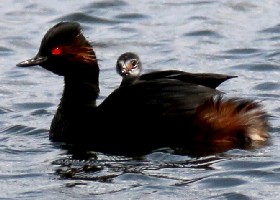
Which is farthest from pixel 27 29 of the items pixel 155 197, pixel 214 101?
pixel 155 197

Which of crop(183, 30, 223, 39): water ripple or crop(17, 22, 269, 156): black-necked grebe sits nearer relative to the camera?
crop(17, 22, 269, 156): black-necked grebe

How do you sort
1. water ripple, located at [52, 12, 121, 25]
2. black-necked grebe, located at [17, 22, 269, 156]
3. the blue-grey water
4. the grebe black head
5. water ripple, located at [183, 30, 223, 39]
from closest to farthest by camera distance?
the blue-grey water < black-necked grebe, located at [17, 22, 269, 156] < the grebe black head < water ripple, located at [183, 30, 223, 39] < water ripple, located at [52, 12, 121, 25]

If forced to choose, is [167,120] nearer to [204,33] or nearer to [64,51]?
[64,51]

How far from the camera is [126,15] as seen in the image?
49.4 ft

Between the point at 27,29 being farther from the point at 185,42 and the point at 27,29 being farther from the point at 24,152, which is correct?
the point at 24,152

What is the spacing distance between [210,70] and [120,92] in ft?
9.76

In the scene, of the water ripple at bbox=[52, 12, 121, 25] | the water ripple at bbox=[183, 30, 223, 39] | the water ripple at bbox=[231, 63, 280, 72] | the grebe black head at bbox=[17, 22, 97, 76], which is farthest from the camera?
the water ripple at bbox=[52, 12, 121, 25]

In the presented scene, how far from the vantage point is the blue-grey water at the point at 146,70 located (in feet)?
26.6

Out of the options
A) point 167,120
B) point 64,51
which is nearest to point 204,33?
point 64,51

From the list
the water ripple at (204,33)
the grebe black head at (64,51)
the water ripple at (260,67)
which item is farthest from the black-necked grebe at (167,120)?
the water ripple at (204,33)

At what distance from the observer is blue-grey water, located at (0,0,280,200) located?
319 inches

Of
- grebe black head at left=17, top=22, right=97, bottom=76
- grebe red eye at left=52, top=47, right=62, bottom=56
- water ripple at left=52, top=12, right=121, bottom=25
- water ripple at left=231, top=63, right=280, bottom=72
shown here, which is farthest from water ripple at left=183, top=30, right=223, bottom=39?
grebe red eye at left=52, top=47, right=62, bottom=56

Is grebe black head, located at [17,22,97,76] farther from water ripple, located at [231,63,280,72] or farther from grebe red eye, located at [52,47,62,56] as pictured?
water ripple, located at [231,63,280,72]

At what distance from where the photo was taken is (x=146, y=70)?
12.3 metres
